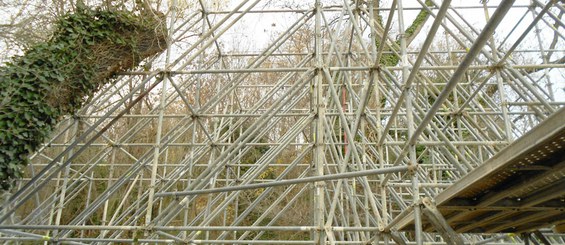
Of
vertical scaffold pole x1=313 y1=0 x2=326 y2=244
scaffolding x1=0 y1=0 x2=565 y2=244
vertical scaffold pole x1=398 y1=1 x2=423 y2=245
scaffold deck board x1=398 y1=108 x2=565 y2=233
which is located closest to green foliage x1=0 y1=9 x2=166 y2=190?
scaffolding x1=0 y1=0 x2=565 y2=244

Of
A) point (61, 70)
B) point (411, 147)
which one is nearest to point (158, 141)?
point (61, 70)

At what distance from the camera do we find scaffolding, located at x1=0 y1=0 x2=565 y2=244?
488 cm

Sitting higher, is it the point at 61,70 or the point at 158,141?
the point at 61,70

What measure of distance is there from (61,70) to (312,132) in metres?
4.37

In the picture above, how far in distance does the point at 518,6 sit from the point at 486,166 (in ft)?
23.4

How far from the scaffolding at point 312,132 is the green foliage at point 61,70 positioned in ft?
1.23

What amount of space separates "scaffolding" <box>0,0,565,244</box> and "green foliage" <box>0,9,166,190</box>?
37cm

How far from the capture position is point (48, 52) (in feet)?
18.5

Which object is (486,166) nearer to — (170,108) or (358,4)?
(358,4)

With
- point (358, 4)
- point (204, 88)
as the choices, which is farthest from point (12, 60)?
point (204, 88)

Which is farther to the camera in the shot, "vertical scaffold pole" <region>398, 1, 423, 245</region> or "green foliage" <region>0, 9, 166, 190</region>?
"green foliage" <region>0, 9, 166, 190</region>

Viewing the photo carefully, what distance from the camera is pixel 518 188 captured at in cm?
318

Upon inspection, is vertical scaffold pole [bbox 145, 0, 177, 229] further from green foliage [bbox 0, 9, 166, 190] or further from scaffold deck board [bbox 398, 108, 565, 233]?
scaffold deck board [bbox 398, 108, 565, 233]

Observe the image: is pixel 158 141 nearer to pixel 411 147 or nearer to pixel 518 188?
pixel 411 147
